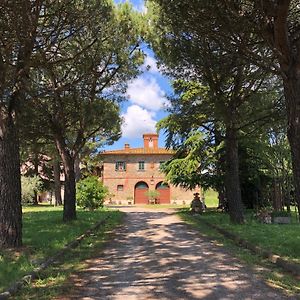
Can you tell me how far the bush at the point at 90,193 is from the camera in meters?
30.7

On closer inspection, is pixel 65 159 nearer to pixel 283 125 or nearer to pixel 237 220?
pixel 237 220

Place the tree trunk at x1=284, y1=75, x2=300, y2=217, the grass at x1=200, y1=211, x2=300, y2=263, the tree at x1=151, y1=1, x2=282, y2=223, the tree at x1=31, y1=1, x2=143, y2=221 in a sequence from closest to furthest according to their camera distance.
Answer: the tree trunk at x1=284, y1=75, x2=300, y2=217 < the grass at x1=200, y1=211, x2=300, y2=263 < the tree at x1=151, y1=1, x2=282, y2=223 < the tree at x1=31, y1=1, x2=143, y2=221

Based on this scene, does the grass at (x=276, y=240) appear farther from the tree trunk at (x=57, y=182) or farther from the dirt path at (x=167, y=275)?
the tree trunk at (x=57, y=182)

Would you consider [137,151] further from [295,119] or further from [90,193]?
[295,119]

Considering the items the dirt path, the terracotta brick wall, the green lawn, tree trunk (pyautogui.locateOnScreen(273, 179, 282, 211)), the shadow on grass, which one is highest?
the terracotta brick wall

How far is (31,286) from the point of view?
7664 mm

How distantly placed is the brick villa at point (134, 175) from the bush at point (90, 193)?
28644 mm

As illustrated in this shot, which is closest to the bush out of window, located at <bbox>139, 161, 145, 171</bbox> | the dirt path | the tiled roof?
the dirt path

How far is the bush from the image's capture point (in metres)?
30.7

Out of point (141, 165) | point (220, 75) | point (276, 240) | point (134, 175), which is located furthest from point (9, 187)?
point (141, 165)

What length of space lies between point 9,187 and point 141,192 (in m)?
50.0

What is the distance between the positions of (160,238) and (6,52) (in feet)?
24.1

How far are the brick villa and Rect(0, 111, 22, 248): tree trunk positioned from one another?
4902cm

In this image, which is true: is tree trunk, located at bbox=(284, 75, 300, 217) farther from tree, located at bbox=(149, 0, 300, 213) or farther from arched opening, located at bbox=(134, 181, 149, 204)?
arched opening, located at bbox=(134, 181, 149, 204)
